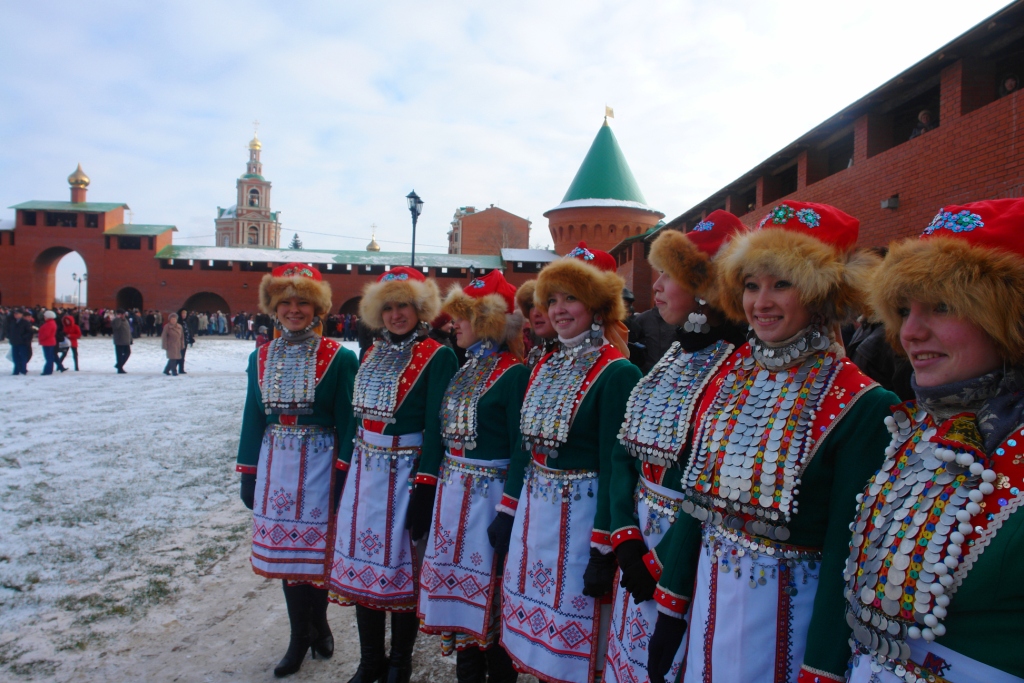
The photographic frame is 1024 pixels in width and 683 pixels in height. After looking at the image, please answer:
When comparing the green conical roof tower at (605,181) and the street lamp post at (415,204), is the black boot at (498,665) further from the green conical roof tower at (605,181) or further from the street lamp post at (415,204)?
the green conical roof tower at (605,181)

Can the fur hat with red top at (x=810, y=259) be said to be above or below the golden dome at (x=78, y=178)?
below

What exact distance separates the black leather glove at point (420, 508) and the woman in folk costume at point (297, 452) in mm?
618

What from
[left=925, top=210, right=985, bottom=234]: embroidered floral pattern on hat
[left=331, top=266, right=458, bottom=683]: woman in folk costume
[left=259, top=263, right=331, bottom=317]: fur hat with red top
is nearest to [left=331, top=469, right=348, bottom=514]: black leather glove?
[left=331, top=266, right=458, bottom=683]: woman in folk costume

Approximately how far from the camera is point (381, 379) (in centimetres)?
314

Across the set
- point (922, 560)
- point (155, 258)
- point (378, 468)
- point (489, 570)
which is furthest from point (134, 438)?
point (155, 258)

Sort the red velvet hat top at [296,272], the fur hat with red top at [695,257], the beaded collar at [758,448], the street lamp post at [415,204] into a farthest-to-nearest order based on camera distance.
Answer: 1. the street lamp post at [415,204]
2. the red velvet hat top at [296,272]
3. the fur hat with red top at [695,257]
4. the beaded collar at [758,448]

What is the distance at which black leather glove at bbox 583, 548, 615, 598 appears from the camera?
84.4 inches

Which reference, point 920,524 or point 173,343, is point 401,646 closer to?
point 920,524

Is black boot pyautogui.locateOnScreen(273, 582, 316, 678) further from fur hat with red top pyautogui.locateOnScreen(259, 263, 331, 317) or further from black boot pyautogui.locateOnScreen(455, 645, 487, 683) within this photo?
fur hat with red top pyautogui.locateOnScreen(259, 263, 331, 317)

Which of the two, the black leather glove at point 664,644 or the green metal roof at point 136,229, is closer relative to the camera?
the black leather glove at point 664,644

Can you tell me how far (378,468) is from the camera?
303 cm

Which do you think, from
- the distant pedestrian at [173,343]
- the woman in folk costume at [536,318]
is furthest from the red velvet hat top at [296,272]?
the distant pedestrian at [173,343]

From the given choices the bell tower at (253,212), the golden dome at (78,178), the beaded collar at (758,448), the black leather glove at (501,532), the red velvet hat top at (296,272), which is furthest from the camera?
the bell tower at (253,212)

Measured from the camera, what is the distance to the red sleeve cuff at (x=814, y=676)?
1426 millimetres
